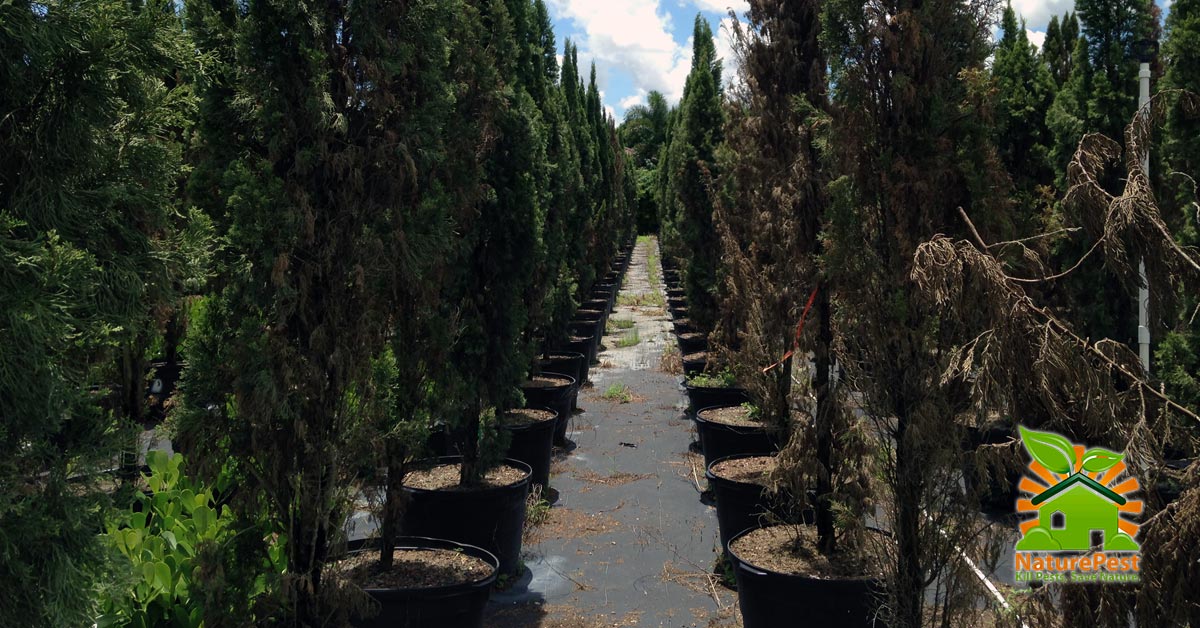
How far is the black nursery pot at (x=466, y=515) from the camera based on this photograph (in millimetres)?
5559

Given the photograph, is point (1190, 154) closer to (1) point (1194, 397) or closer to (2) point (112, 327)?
(1) point (1194, 397)

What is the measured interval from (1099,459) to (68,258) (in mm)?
2585

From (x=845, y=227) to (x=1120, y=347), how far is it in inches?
66.6

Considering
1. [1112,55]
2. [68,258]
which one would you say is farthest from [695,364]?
[68,258]

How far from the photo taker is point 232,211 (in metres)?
3.43

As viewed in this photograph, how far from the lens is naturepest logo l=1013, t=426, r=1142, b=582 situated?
207cm

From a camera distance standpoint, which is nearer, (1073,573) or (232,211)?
→ (1073,573)

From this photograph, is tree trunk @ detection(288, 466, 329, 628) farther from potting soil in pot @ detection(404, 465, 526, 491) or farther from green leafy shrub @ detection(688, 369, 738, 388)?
green leafy shrub @ detection(688, 369, 738, 388)

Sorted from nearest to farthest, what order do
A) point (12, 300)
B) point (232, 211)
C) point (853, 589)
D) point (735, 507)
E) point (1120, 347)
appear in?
point (12, 300), point (1120, 347), point (232, 211), point (853, 589), point (735, 507)

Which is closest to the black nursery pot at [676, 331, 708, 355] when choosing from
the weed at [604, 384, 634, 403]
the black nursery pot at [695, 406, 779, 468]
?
the weed at [604, 384, 634, 403]

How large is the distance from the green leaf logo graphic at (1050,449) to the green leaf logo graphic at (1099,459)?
0.04 m

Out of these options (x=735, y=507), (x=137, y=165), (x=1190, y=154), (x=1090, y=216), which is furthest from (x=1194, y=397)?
(x=137, y=165)

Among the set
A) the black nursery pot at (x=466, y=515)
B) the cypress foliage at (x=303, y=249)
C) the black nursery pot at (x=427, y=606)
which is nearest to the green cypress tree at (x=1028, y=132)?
the black nursery pot at (x=466, y=515)

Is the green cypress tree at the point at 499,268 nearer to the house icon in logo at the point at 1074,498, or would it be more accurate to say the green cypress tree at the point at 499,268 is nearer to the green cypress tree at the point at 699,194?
the house icon in logo at the point at 1074,498
